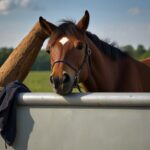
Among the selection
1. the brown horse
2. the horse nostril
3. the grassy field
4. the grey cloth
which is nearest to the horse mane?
the brown horse

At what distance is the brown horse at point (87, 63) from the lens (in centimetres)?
386

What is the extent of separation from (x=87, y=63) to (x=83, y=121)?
1817 millimetres

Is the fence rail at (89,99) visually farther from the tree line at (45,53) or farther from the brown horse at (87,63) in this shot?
the tree line at (45,53)

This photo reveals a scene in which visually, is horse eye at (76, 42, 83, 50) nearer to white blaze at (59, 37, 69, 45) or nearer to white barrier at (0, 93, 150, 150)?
white blaze at (59, 37, 69, 45)

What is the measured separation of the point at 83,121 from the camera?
2572 mm

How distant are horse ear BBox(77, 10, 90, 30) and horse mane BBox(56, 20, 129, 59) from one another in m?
0.06

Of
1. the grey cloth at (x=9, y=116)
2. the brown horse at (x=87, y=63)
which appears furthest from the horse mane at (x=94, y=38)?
the grey cloth at (x=9, y=116)

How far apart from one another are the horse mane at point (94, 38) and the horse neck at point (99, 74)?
0.30 feet

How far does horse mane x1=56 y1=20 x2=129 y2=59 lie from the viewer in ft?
13.6

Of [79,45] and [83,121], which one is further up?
[79,45]

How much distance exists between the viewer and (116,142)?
247 cm

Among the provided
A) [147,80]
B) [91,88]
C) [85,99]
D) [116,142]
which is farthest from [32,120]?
[147,80]

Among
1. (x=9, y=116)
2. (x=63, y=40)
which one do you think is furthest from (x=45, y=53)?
(x=9, y=116)

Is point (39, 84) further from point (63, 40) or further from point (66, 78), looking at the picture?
point (66, 78)
